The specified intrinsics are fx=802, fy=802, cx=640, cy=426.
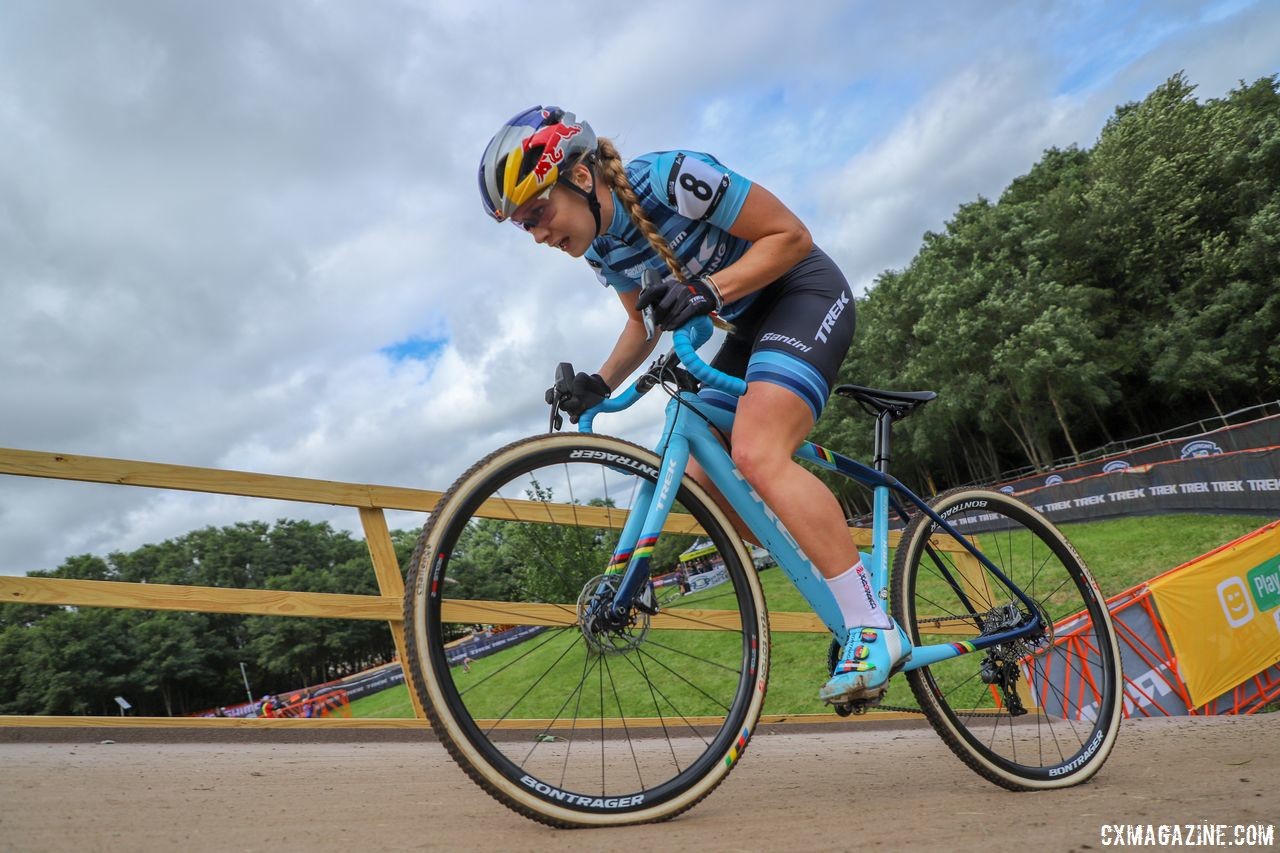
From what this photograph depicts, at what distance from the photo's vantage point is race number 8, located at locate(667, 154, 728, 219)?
2711 millimetres

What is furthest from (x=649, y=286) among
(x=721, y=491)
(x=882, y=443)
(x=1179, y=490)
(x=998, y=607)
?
(x=1179, y=490)

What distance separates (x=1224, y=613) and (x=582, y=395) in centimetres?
905

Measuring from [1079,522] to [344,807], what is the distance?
26305 mm


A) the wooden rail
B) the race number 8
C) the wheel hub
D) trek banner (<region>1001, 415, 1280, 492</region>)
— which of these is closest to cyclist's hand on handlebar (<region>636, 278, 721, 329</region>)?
the race number 8

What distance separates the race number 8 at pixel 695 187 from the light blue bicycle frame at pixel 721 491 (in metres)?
0.42

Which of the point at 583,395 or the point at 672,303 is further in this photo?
the point at 583,395

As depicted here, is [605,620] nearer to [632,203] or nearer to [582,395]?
[582,395]

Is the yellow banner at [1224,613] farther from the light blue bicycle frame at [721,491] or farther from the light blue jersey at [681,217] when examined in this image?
the light blue jersey at [681,217]

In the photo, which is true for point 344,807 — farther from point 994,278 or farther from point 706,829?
point 994,278

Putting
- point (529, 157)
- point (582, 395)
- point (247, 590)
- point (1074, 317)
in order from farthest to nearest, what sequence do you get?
point (1074, 317), point (247, 590), point (582, 395), point (529, 157)

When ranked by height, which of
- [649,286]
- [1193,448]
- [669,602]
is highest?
[649,286]

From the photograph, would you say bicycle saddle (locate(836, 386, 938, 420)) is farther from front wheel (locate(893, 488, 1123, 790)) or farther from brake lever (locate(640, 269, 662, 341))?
brake lever (locate(640, 269, 662, 341))

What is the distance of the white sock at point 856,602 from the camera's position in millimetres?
2695

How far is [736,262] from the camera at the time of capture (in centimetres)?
275
